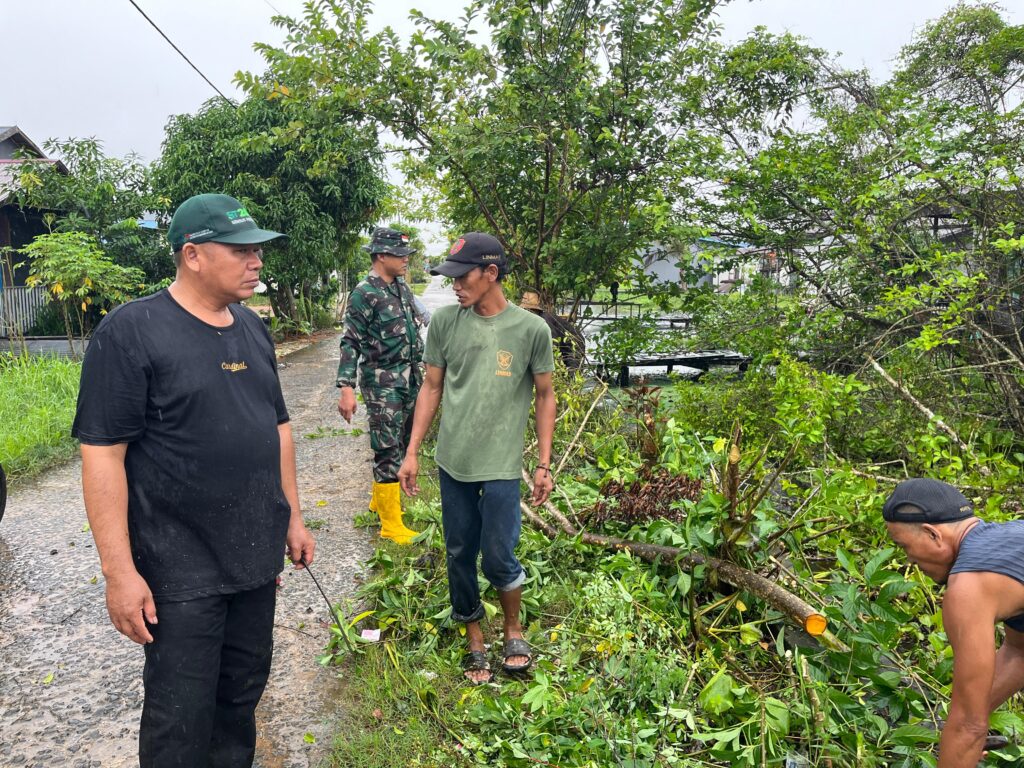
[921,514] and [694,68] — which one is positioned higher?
[694,68]

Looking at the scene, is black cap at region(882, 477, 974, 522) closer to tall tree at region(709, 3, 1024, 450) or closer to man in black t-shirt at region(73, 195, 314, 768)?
man in black t-shirt at region(73, 195, 314, 768)

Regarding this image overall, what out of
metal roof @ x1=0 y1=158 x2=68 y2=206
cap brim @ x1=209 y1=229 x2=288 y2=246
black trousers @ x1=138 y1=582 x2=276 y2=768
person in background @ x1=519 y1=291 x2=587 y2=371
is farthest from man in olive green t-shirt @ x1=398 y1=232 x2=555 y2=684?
metal roof @ x1=0 y1=158 x2=68 y2=206

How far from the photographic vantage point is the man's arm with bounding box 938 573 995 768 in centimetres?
206

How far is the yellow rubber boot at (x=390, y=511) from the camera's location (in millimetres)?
5027

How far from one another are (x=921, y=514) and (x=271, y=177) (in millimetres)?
15298

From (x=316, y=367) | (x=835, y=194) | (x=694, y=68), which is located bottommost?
(x=316, y=367)

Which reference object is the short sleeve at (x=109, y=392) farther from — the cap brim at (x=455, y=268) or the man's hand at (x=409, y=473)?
the man's hand at (x=409, y=473)

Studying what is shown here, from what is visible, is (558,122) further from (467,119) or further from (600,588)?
(600,588)

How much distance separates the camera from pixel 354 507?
588 centimetres

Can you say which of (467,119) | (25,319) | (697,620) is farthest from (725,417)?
(25,319)

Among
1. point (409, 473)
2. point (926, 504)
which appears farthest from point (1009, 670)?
point (409, 473)

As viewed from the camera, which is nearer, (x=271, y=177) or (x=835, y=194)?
(x=835, y=194)

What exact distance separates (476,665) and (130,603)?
1725 mm

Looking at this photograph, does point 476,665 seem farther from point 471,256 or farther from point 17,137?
point 17,137
